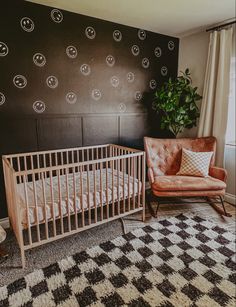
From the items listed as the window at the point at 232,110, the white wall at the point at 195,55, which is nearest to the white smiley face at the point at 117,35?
the white wall at the point at 195,55

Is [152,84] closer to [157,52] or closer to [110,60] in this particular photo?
[157,52]

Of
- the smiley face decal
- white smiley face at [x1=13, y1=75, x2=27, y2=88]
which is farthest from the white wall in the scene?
white smiley face at [x1=13, y1=75, x2=27, y2=88]

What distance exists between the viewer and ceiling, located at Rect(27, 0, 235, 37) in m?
2.38

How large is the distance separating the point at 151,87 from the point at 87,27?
127cm

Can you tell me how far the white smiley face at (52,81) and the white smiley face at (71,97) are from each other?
186 millimetres

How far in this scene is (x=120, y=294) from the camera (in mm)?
1584

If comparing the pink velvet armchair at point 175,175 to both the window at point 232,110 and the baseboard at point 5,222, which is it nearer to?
the window at point 232,110

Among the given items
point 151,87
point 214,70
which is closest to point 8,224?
point 151,87

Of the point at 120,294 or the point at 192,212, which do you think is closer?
the point at 120,294

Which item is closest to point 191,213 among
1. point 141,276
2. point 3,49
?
point 141,276

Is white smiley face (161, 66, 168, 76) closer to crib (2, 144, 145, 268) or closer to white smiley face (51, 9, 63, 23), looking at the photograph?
crib (2, 144, 145, 268)

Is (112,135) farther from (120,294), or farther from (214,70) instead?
(120,294)

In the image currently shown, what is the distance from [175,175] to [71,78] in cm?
182

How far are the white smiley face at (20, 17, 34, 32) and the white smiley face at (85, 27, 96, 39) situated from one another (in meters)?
0.66
